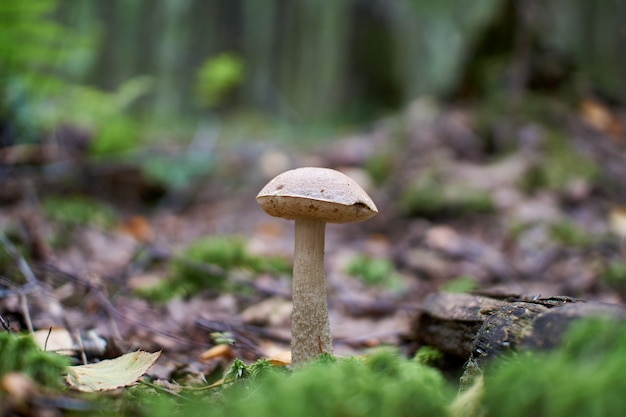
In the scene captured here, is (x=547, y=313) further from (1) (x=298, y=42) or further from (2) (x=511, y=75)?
(1) (x=298, y=42)

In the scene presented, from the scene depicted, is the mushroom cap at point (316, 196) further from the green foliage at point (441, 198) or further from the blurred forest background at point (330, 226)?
the green foliage at point (441, 198)

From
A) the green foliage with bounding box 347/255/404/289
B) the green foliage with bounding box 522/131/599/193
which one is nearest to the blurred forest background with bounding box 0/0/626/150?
the green foliage with bounding box 522/131/599/193

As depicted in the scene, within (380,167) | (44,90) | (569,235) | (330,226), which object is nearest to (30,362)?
(569,235)

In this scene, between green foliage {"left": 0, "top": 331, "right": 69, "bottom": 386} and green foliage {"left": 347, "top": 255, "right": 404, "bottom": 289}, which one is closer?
green foliage {"left": 0, "top": 331, "right": 69, "bottom": 386}

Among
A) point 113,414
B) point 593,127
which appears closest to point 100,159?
point 113,414

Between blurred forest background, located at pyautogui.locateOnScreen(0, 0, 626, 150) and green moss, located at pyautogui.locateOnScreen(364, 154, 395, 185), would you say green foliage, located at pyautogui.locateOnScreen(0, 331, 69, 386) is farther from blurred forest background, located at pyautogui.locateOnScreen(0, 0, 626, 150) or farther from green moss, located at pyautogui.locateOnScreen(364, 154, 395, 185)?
green moss, located at pyautogui.locateOnScreen(364, 154, 395, 185)

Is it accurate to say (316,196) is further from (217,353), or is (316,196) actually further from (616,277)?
(616,277)


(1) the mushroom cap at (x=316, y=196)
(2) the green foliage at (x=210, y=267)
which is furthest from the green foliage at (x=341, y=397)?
Result: (2) the green foliage at (x=210, y=267)
